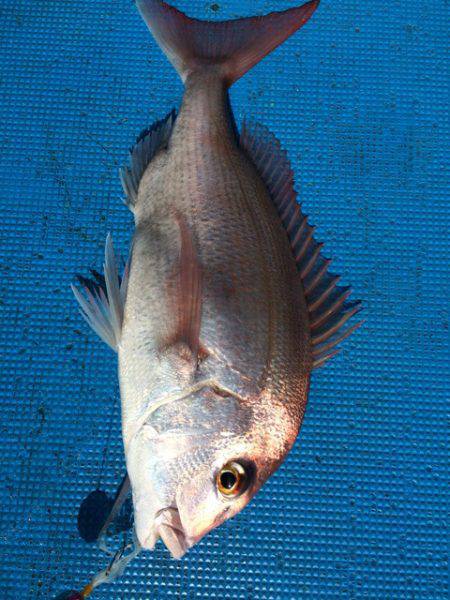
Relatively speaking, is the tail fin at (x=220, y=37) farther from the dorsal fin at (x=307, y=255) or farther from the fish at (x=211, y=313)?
the dorsal fin at (x=307, y=255)

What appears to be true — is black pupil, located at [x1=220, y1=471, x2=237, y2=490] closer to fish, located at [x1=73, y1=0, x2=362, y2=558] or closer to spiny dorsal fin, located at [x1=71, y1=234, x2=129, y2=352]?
fish, located at [x1=73, y1=0, x2=362, y2=558]

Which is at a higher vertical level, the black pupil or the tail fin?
the tail fin

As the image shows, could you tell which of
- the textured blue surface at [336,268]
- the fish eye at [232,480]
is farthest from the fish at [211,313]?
the textured blue surface at [336,268]

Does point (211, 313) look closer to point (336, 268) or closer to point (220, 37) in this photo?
point (336, 268)

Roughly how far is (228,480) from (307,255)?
512 mm

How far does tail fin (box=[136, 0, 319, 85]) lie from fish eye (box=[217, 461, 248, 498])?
95cm

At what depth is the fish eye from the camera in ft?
3.28

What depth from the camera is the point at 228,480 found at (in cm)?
100

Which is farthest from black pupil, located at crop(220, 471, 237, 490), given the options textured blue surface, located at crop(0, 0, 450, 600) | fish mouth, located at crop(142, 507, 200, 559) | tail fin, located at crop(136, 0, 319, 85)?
tail fin, located at crop(136, 0, 319, 85)

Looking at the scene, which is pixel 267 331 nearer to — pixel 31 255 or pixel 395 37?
pixel 31 255

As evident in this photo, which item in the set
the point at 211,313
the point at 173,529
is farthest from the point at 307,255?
the point at 173,529

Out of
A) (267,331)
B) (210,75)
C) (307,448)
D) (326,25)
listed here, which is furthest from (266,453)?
(326,25)

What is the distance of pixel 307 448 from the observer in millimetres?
1568

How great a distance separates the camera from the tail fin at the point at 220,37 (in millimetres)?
1420
